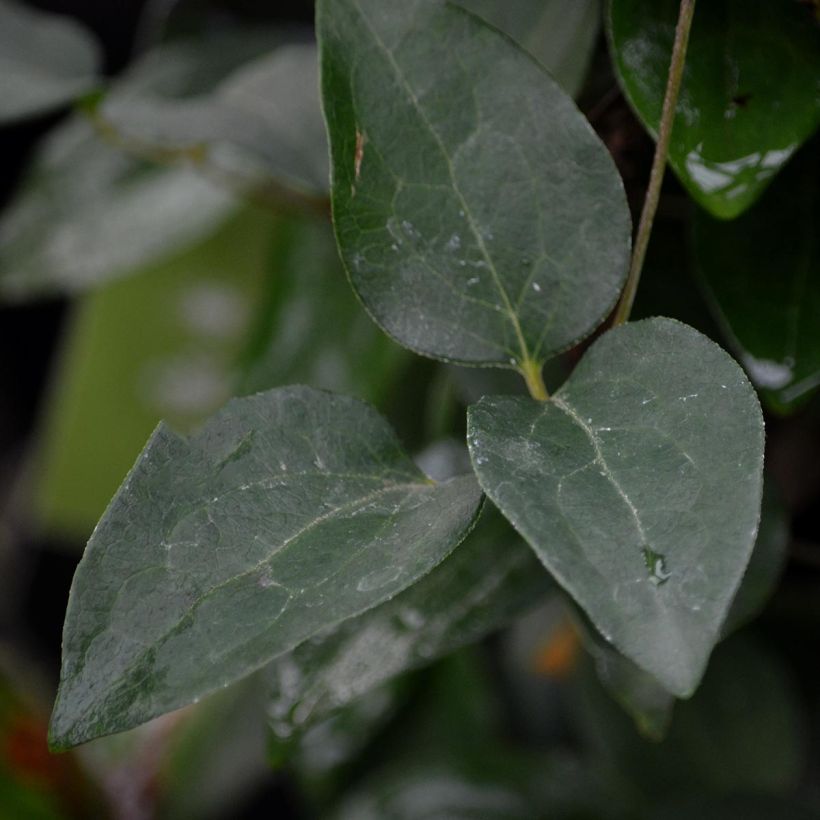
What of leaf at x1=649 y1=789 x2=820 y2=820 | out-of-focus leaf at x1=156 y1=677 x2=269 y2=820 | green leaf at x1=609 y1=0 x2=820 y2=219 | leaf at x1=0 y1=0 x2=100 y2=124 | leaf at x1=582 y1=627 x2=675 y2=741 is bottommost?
out-of-focus leaf at x1=156 y1=677 x2=269 y2=820

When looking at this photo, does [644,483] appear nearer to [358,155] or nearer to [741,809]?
[358,155]

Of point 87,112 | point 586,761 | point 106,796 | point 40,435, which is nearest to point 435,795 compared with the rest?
point 586,761

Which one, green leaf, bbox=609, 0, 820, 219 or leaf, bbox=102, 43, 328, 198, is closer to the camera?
green leaf, bbox=609, 0, 820, 219

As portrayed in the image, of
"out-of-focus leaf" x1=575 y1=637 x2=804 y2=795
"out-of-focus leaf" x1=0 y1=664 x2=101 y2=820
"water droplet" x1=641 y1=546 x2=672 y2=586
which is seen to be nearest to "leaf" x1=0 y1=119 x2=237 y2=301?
"out-of-focus leaf" x1=0 y1=664 x2=101 y2=820

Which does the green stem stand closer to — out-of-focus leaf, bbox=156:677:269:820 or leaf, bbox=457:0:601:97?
leaf, bbox=457:0:601:97

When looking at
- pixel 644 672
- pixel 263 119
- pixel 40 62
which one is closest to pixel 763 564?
pixel 644 672

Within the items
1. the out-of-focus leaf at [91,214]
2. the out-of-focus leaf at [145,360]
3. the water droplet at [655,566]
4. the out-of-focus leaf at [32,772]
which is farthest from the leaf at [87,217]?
the water droplet at [655,566]

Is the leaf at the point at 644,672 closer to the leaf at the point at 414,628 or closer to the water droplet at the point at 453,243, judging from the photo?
the leaf at the point at 414,628
